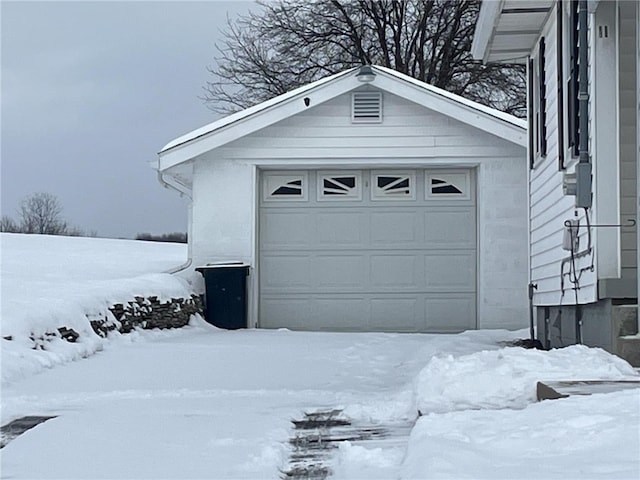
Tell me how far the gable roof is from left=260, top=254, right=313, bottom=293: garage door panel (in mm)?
1917

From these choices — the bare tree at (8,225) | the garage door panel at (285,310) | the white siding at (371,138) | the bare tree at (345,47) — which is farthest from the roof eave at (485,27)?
the bare tree at (8,225)

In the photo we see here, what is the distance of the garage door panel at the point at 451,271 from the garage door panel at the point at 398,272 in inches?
6.2

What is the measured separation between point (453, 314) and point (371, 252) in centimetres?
→ 147

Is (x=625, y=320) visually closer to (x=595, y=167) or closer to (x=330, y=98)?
(x=595, y=167)

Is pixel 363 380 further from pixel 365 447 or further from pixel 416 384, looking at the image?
pixel 365 447

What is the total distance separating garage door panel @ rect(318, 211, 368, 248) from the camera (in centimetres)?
1356

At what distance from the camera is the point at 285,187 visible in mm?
13711

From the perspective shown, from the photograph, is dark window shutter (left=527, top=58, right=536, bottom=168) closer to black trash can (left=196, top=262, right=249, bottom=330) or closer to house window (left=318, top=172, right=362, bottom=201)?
house window (left=318, top=172, right=362, bottom=201)

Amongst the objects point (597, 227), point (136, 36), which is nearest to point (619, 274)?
point (597, 227)

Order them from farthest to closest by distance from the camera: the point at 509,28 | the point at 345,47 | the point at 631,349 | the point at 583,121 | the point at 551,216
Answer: the point at 345,47, the point at 509,28, the point at 551,216, the point at 583,121, the point at 631,349

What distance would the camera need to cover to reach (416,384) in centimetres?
608

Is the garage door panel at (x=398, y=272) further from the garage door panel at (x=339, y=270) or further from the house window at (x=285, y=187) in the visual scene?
the house window at (x=285, y=187)

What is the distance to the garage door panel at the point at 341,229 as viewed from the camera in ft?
44.5

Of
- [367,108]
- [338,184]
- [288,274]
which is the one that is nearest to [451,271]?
[338,184]
